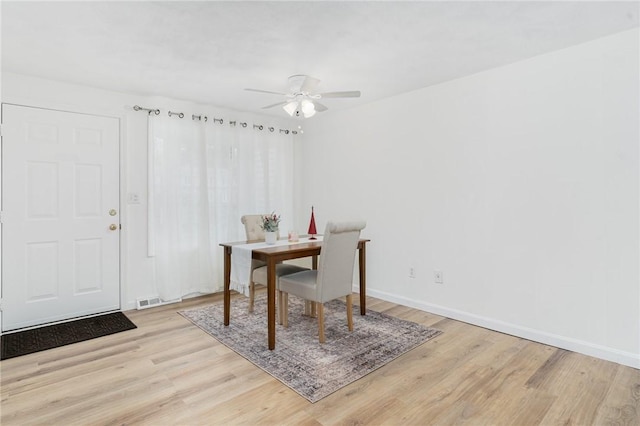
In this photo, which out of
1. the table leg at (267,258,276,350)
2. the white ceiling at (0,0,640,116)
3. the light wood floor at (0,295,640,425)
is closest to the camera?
the light wood floor at (0,295,640,425)

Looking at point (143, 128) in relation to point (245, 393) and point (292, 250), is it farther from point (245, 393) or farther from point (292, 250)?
point (245, 393)

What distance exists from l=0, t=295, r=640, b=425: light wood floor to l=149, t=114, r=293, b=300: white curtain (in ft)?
4.23

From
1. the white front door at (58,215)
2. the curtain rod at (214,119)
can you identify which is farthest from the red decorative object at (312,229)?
the white front door at (58,215)

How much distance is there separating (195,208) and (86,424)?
2.61m

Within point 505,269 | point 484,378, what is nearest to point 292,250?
point 484,378

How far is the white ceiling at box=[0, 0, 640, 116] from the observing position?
6.79ft

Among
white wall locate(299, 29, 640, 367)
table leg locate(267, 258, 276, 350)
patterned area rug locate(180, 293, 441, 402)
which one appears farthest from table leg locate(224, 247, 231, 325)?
white wall locate(299, 29, 640, 367)

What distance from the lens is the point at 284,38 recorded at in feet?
7.95

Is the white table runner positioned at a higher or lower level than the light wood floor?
higher

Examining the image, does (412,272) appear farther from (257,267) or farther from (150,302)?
(150,302)

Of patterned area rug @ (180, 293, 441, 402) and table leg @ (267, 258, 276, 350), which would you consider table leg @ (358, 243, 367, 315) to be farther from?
table leg @ (267, 258, 276, 350)

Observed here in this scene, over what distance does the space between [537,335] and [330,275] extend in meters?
1.77

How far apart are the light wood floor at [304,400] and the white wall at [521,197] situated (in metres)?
0.39

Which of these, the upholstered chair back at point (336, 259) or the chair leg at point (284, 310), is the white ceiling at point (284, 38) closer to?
the upholstered chair back at point (336, 259)
